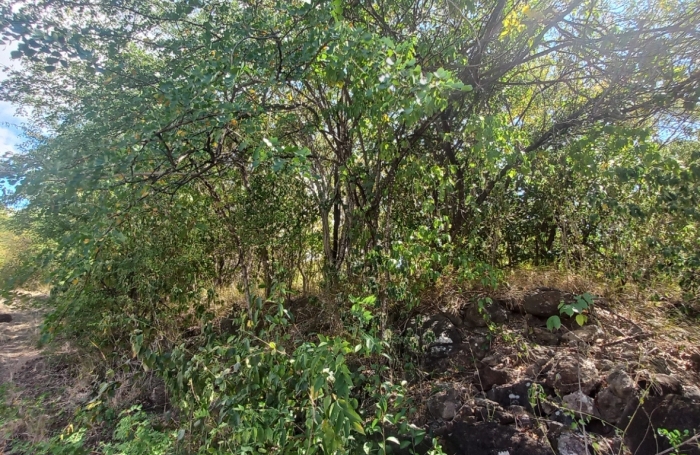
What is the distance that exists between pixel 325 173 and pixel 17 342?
5797 mm

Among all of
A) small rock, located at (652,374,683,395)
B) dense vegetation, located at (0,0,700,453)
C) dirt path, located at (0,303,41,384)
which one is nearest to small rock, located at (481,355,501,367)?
dense vegetation, located at (0,0,700,453)

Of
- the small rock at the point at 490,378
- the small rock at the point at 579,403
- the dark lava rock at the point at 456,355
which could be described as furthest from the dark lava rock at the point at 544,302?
the small rock at the point at 579,403

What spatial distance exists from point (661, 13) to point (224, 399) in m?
4.23

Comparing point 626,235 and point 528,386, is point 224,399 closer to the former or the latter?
point 528,386

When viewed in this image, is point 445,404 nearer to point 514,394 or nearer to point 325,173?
point 514,394

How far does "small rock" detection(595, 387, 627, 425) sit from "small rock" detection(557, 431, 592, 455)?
0.90 feet

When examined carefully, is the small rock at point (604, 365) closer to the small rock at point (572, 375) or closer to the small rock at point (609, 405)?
the small rock at point (572, 375)

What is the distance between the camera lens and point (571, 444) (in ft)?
7.32

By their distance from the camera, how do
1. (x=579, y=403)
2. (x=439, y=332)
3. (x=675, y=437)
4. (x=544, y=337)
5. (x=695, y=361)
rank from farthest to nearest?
(x=439, y=332)
(x=544, y=337)
(x=695, y=361)
(x=579, y=403)
(x=675, y=437)

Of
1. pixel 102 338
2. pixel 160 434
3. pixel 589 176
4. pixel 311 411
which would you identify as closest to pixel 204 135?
pixel 311 411

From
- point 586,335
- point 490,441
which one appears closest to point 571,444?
point 490,441

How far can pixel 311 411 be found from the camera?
1686 mm

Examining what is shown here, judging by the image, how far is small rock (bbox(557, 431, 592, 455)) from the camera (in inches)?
86.4

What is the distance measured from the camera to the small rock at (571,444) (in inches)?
86.4
